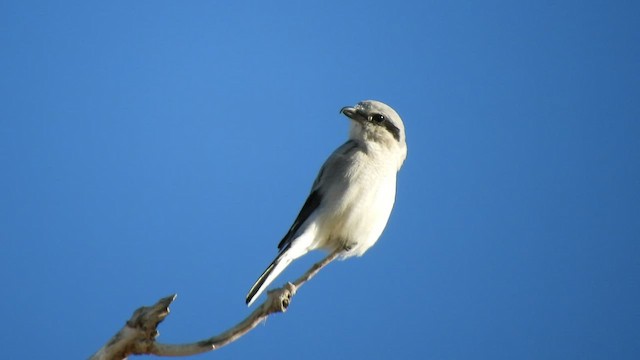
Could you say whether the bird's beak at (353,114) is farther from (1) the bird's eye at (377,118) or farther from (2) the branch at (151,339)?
(2) the branch at (151,339)

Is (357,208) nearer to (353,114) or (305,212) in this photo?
(305,212)

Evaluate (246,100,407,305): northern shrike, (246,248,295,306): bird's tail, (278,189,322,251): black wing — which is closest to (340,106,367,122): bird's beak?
(246,100,407,305): northern shrike

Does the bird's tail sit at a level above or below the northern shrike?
below

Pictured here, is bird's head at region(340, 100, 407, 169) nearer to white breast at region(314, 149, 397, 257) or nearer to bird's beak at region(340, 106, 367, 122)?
bird's beak at region(340, 106, 367, 122)

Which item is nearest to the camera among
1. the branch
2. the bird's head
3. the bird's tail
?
the branch

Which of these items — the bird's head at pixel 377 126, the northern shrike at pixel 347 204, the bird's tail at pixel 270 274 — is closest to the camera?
the bird's tail at pixel 270 274

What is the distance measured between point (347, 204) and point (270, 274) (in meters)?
1.04

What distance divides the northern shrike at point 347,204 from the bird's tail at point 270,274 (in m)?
0.02

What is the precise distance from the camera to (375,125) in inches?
302

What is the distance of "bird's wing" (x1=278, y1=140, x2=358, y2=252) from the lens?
Answer: 277 inches

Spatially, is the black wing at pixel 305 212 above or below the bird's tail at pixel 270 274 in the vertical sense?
above

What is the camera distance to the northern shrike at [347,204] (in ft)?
22.9

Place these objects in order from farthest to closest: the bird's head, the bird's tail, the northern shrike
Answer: the bird's head → the northern shrike → the bird's tail

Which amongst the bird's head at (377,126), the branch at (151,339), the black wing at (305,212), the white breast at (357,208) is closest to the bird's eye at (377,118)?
the bird's head at (377,126)
